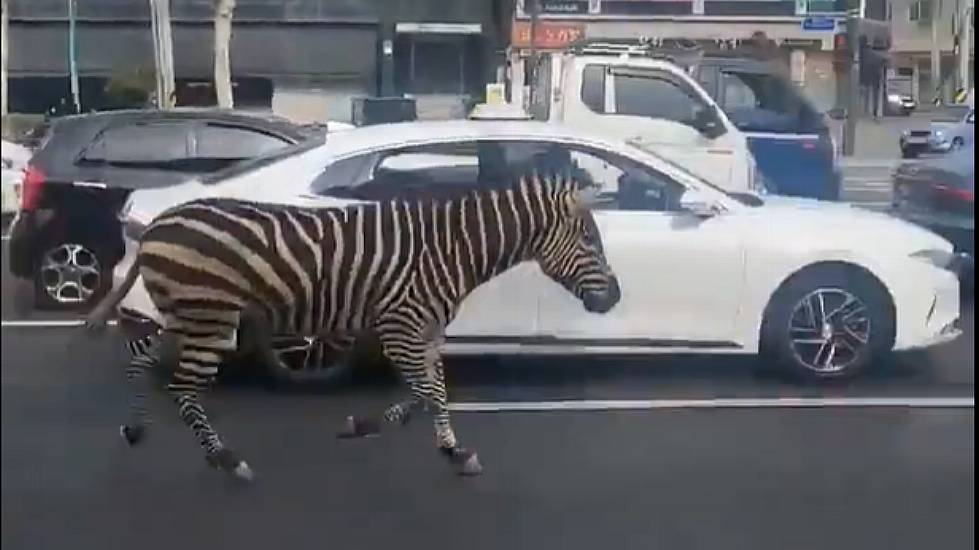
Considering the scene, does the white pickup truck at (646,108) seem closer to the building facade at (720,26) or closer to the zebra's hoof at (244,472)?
the building facade at (720,26)

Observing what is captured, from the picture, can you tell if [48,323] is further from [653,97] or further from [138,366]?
[653,97]

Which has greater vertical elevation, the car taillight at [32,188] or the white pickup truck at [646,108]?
the white pickup truck at [646,108]

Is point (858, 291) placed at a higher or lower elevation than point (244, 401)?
Result: higher

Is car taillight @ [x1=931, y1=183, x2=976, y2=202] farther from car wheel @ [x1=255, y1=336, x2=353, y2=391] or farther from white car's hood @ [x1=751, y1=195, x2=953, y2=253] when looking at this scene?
car wheel @ [x1=255, y1=336, x2=353, y2=391]

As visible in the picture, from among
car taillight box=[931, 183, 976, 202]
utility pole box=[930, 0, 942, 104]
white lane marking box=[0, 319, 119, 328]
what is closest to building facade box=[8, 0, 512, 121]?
white lane marking box=[0, 319, 119, 328]

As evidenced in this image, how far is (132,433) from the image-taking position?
3.54 m

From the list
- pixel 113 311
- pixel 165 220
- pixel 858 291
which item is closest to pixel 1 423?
pixel 113 311

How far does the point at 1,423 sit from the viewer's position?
337 cm

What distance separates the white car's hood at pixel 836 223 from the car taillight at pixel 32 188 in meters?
1.66

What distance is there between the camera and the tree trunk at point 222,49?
3.42 m

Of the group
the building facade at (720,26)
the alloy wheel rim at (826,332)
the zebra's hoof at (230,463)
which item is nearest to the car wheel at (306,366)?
the zebra's hoof at (230,463)

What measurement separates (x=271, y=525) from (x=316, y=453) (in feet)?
0.67

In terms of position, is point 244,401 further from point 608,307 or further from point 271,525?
point 608,307

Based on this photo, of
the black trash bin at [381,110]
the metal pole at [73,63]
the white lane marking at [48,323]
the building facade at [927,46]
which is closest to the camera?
the white lane marking at [48,323]
